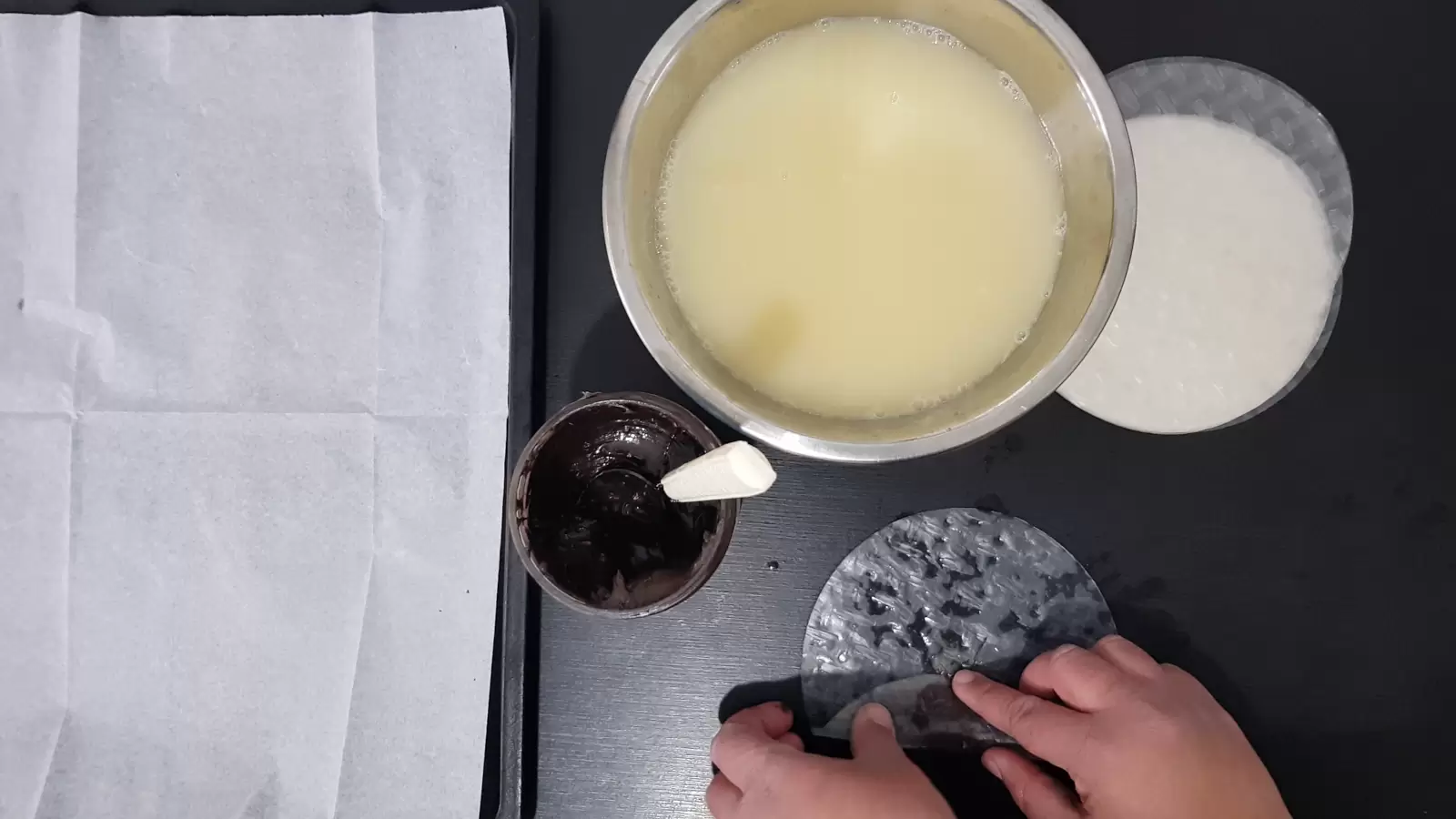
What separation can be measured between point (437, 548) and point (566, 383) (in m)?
0.15

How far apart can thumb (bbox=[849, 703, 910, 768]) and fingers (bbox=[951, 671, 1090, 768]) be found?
0.06 metres

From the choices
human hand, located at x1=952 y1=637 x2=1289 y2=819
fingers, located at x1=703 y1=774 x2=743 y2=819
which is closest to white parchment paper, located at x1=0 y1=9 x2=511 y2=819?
fingers, located at x1=703 y1=774 x2=743 y2=819

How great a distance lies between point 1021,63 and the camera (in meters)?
0.56

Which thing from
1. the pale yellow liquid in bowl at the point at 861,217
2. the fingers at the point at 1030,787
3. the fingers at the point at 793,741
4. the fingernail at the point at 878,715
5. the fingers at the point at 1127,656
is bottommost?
the fingers at the point at 1030,787

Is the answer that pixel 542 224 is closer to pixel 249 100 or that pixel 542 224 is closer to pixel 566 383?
pixel 566 383

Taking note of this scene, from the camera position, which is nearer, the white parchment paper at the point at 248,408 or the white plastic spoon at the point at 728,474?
the white plastic spoon at the point at 728,474

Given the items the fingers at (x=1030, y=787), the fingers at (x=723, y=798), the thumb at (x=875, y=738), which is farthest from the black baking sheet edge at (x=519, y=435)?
the fingers at (x=1030, y=787)

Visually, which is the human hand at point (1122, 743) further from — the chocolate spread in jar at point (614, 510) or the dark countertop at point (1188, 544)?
the chocolate spread in jar at point (614, 510)

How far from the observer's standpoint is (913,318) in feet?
1.85

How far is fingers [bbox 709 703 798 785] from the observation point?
0.59m

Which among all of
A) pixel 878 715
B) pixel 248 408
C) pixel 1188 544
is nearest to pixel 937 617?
pixel 878 715

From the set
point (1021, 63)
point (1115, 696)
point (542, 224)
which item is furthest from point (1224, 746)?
point (542, 224)

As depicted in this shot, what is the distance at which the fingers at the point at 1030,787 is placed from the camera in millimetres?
611

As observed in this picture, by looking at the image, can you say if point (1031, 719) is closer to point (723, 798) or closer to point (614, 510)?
point (723, 798)
